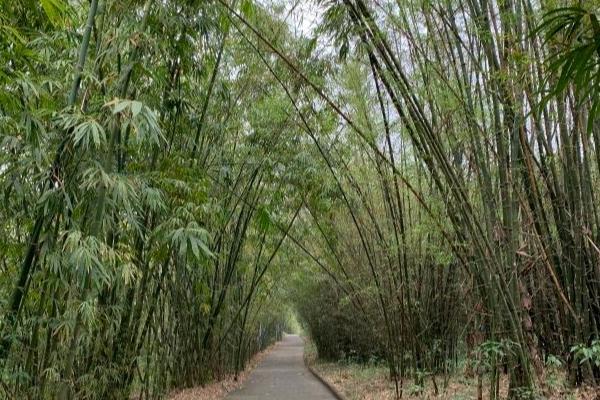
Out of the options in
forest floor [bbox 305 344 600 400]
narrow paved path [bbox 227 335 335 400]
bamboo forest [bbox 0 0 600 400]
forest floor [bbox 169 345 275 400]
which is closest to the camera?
bamboo forest [bbox 0 0 600 400]

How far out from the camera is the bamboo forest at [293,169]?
259 centimetres

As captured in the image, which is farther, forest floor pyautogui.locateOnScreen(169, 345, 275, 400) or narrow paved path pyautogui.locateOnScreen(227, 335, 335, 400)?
narrow paved path pyautogui.locateOnScreen(227, 335, 335, 400)

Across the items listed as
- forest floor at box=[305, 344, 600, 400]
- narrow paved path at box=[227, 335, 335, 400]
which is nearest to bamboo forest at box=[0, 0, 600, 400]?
forest floor at box=[305, 344, 600, 400]

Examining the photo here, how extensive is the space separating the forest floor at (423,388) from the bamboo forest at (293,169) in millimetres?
61

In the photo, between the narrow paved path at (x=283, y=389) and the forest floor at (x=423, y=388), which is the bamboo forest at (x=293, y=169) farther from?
the narrow paved path at (x=283, y=389)

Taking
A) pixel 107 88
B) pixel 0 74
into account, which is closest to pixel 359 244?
pixel 107 88

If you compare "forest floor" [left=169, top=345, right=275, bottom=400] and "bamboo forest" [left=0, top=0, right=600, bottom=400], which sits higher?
"bamboo forest" [left=0, top=0, right=600, bottom=400]

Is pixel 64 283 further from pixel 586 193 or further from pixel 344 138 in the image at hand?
pixel 344 138

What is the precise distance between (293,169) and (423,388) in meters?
3.13

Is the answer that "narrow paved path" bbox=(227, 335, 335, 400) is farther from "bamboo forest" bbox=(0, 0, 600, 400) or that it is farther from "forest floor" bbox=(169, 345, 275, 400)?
"bamboo forest" bbox=(0, 0, 600, 400)

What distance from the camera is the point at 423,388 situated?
17.6ft

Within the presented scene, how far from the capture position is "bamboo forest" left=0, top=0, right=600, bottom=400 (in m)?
2.59

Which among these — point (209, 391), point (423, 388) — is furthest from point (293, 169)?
point (209, 391)

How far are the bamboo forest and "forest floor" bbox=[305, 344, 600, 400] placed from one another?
0.06 metres
